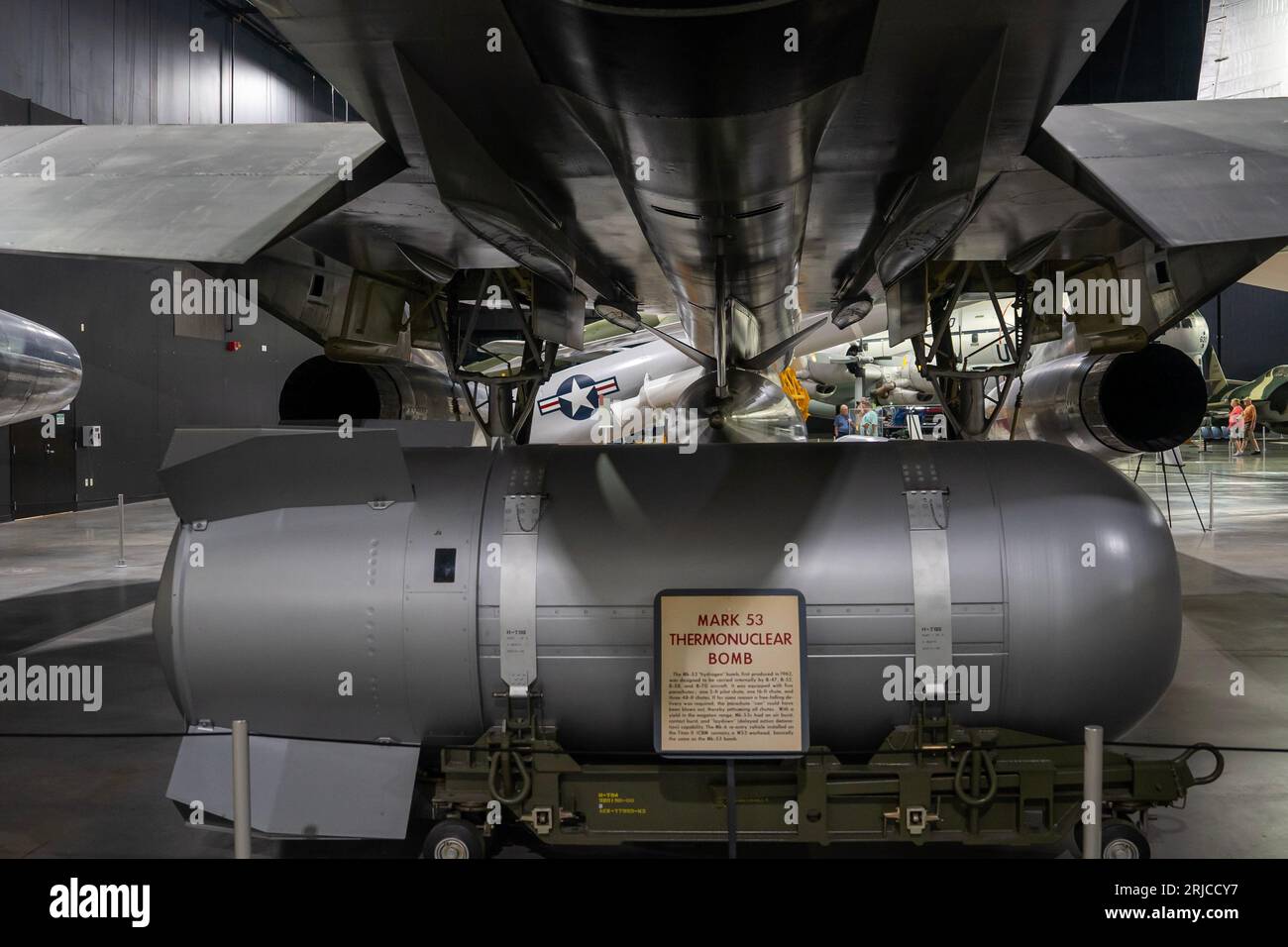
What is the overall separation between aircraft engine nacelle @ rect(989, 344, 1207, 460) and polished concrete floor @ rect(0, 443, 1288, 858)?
5.40ft

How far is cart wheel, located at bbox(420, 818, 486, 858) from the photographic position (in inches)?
143

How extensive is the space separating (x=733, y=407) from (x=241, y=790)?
619cm

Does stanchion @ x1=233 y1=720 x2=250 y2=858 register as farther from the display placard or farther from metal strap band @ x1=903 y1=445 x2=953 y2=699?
metal strap band @ x1=903 y1=445 x2=953 y2=699

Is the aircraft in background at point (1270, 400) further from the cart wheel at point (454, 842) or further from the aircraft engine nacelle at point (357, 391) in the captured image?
the cart wheel at point (454, 842)

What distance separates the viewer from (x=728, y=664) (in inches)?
141

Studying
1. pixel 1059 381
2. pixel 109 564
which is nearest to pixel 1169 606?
pixel 1059 381

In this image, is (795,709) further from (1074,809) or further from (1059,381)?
(1059,381)

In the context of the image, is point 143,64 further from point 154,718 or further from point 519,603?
point 519,603

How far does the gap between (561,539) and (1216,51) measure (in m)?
9.41

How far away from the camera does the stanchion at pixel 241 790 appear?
3.08m
